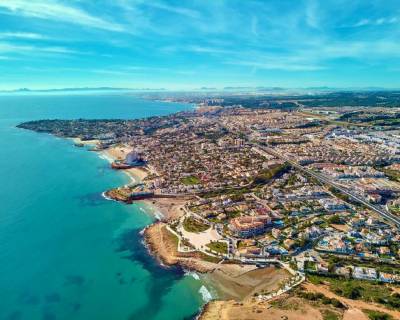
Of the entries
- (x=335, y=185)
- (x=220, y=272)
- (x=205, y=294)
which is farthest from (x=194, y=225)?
(x=335, y=185)

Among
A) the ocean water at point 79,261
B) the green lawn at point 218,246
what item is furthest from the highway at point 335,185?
the ocean water at point 79,261

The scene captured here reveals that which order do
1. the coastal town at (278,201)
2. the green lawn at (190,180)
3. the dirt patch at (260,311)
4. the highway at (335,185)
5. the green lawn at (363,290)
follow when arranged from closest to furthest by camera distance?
the dirt patch at (260,311) → the green lawn at (363,290) → the coastal town at (278,201) → the highway at (335,185) → the green lawn at (190,180)

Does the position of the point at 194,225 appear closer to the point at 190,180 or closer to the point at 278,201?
the point at 278,201

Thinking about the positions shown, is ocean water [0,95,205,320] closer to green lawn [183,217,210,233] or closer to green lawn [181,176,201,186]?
green lawn [183,217,210,233]

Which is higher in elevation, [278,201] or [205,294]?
[278,201]

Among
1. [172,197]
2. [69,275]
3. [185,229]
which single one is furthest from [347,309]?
[172,197]

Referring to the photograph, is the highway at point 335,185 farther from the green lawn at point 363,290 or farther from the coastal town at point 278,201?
the green lawn at point 363,290

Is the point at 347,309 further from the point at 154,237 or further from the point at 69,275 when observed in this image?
the point at 69,275
